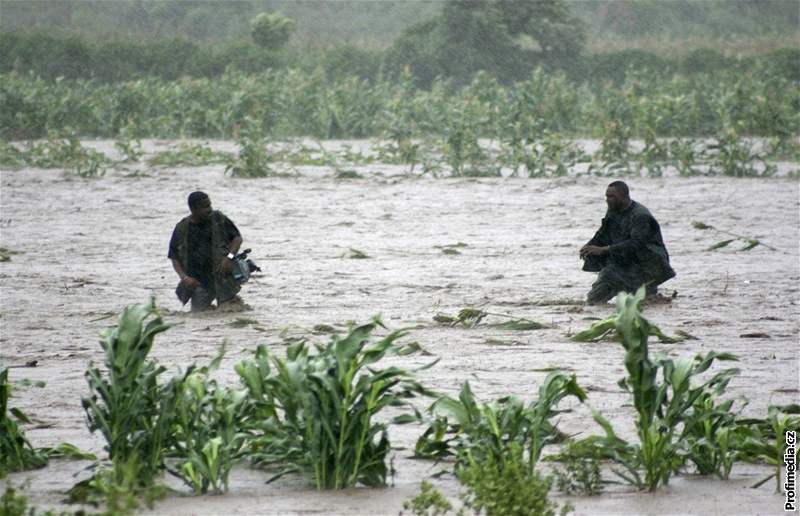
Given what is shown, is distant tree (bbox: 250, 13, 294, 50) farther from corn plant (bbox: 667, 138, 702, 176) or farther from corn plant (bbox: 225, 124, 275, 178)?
corn plant (bbox: 667, 138, 702, 176)

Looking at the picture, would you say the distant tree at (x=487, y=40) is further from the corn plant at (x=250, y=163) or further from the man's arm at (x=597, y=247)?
the man's arm at (x=597, y=247)

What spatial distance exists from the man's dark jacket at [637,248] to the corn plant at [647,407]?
4220mm

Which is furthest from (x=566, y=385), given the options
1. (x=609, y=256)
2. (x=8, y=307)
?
(x=8, y=307)

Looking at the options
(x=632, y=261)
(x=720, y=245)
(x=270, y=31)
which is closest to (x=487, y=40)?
(x=270, y=31)

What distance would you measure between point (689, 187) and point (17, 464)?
12.5 metres

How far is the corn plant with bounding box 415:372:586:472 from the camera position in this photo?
195 inches

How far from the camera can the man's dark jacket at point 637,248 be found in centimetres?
934

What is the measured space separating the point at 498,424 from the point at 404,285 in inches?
210

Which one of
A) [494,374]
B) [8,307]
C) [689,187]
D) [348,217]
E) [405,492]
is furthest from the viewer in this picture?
[689,187]

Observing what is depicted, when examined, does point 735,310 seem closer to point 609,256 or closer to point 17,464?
point 609,256

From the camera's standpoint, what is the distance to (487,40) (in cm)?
3525

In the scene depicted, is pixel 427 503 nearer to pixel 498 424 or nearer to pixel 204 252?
pixel 498 424

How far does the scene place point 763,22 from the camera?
171 ft

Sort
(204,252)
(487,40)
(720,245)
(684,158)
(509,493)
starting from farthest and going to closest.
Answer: (487,40)
(684,158)
(720,245)
(204,252)
(509,493)
